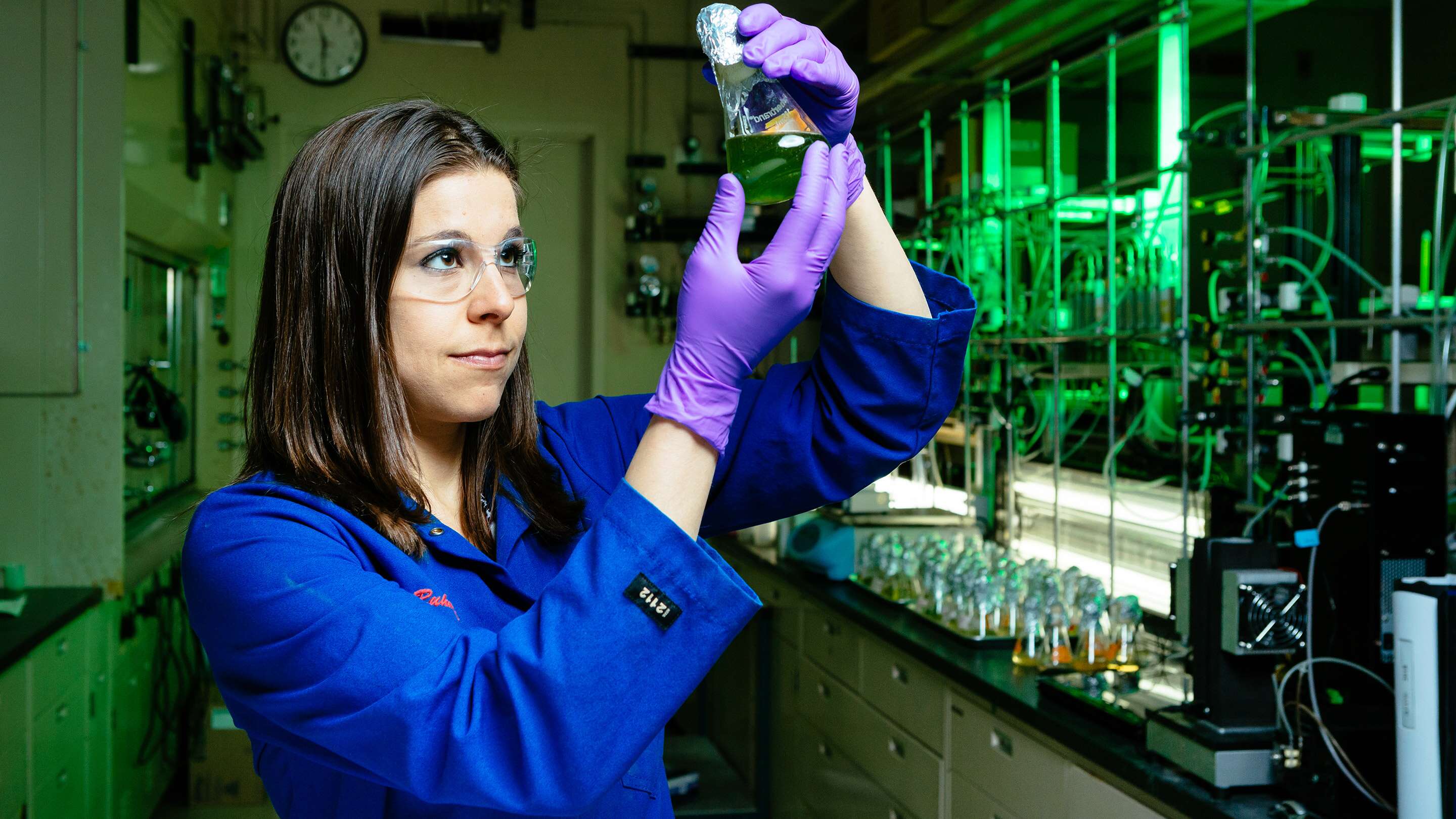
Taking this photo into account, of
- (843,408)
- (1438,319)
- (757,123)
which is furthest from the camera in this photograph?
(1438,319)

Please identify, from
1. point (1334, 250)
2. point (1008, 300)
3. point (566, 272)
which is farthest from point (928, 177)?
point (566, 272)

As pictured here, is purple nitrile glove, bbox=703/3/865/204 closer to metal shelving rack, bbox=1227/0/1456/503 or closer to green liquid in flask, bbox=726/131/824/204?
green liquid in flask, bbox=726/131/824/204

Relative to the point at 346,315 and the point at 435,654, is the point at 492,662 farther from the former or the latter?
the point at 346,315

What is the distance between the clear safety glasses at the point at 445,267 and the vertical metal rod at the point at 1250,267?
1.85 metres

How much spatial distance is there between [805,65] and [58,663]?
2787 millimetres

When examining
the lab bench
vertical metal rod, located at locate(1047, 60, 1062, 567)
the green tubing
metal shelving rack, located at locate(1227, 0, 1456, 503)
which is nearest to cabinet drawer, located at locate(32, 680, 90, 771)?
the lab bench

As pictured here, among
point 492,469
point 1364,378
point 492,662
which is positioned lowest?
point 492,662

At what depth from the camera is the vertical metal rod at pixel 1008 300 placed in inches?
139

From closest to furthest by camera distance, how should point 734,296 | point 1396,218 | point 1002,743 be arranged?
point 734,296 < point 1396,218 < point 1002,743

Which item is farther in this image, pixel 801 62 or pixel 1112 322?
pixel 1112 322

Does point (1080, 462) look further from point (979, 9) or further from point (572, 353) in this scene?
point (572, 353)

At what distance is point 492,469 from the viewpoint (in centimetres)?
118

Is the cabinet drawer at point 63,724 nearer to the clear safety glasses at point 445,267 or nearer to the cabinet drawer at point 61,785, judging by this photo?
the cabinet drawer at point 61,785

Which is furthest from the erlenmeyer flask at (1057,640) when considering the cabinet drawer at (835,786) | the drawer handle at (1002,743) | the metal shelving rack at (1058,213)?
the cabinet drawer at (835,786)
